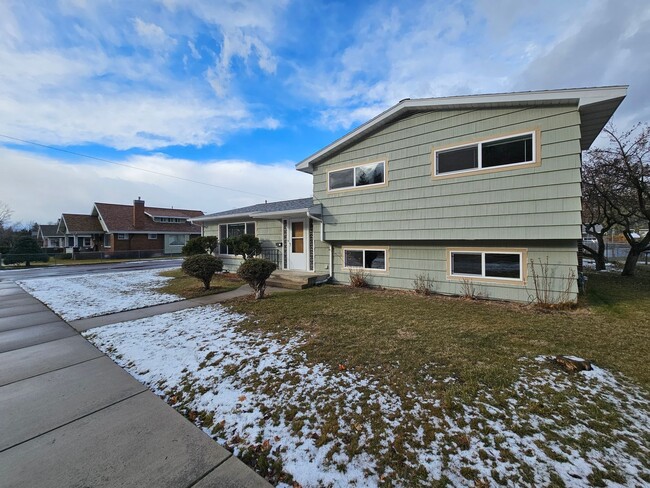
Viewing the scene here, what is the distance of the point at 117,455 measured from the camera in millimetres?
2336

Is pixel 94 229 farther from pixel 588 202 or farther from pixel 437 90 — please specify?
pixel 588 202

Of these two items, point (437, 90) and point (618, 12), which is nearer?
point (618, 12)

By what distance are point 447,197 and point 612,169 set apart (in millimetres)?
8924

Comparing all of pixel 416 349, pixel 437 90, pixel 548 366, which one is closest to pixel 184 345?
pixel 416 349

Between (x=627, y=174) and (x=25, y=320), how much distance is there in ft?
65.0

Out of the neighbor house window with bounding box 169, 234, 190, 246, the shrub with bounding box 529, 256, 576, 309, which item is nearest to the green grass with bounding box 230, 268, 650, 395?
the shrub with bounding box 529, 256, 576, 309

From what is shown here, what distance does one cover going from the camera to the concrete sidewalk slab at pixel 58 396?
2766 mm

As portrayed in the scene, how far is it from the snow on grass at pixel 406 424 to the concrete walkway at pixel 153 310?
123 inches

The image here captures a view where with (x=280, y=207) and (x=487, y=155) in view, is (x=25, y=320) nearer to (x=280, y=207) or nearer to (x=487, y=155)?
(x=280, y=207)

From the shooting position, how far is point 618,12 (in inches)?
333

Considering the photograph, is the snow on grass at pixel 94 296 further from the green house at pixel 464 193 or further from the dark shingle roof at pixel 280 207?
the green house at pixel 464 193

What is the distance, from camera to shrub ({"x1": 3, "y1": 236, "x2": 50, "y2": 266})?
75.9 ft

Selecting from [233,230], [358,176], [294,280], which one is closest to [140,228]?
[233,230]

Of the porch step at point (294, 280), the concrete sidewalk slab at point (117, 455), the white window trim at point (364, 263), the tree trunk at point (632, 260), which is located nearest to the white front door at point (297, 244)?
the porch step at point (294, 280)
